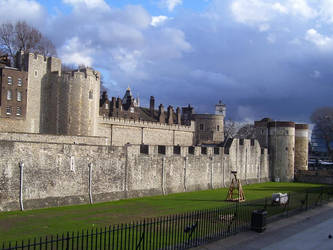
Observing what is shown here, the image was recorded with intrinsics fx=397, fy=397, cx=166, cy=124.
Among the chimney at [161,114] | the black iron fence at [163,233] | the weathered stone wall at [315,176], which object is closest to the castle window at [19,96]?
the black iron fence at [163,233]

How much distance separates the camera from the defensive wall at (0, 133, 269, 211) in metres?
20.0

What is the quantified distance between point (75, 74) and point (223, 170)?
16833 millimetres

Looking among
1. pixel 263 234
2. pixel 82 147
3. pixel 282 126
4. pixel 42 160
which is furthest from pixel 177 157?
pixel 282 126

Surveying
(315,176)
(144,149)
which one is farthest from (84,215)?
(315,176)

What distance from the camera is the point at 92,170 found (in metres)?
23.9

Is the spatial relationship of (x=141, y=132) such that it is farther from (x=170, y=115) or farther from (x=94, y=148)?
(x=94, y=148)

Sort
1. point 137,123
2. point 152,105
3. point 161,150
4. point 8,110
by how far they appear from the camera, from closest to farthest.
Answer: point 161,150, point 8,110, point 137,123, point 152,105

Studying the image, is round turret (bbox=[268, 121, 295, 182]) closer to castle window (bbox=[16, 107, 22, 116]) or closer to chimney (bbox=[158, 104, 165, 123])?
chimney (bbox=[158, 104, 165, 123])

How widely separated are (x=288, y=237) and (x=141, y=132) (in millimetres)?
40318

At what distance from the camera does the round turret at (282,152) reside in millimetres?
50062

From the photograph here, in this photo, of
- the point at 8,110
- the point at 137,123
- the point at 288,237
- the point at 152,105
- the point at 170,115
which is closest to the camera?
the point at 288,237

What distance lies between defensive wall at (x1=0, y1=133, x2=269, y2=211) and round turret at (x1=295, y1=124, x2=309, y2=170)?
17.9 metres

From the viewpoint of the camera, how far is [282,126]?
50438mm

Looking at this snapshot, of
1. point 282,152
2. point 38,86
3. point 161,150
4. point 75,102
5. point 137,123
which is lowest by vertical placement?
point 282,152
